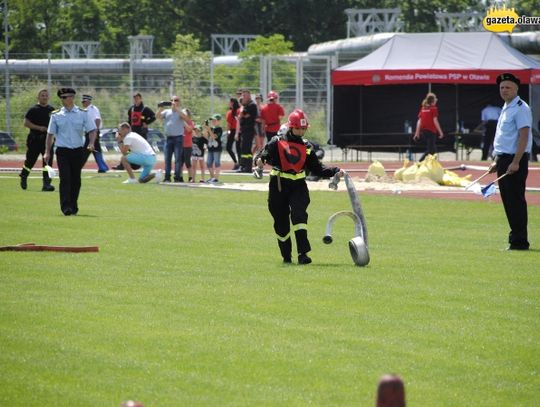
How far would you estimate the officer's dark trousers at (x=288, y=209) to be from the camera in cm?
1302

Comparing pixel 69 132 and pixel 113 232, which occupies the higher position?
pixel 69 132

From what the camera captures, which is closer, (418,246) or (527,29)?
(418,246)

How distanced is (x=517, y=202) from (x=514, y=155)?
1.86 ft

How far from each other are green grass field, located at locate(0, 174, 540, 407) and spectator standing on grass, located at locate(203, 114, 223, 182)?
9.31 metres

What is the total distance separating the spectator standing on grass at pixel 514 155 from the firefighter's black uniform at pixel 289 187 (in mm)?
2848

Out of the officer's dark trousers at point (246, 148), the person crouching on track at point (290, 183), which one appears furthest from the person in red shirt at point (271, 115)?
the person crouching on track at point (290, 183)

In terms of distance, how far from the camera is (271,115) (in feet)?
100.0

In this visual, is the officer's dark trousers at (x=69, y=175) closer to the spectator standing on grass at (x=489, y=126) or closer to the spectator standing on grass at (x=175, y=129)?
the spectator standing on grass at (x=175, y=129)

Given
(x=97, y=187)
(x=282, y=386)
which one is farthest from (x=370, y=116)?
(x=282, y=386)

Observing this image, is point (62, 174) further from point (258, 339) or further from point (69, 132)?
point (258, 339)

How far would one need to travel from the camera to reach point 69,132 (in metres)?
18.7

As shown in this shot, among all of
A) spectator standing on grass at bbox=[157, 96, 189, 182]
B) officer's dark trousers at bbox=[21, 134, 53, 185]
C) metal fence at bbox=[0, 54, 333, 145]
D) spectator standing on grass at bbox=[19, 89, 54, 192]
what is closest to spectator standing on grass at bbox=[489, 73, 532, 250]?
spectator standing on grass at bbox=[19, 89, 54, 192]

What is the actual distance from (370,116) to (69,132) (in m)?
23.9

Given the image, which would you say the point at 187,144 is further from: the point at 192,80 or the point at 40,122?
→ the point at 192,80
